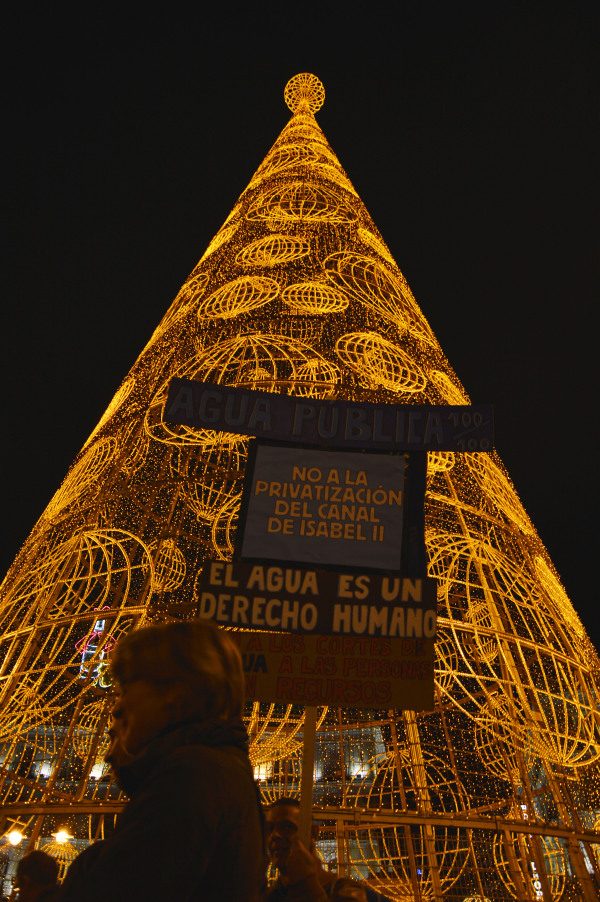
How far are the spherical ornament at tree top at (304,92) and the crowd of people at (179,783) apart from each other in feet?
42.2

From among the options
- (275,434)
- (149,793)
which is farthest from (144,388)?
(149,793)

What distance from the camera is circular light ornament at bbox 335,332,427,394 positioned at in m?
8.16

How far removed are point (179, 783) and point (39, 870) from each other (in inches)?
111

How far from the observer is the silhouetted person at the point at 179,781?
3.34 feet

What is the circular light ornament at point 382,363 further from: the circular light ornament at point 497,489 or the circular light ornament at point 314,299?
the circular light ornament at point 497,489

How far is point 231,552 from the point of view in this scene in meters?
8.87

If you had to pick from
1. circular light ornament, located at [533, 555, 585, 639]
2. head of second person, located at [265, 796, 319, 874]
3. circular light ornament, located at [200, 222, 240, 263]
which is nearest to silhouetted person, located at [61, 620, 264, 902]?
head of second person, located at [265, 796, 319, 874]

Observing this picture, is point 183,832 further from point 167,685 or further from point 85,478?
point 85,478

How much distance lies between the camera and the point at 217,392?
5.30 meters

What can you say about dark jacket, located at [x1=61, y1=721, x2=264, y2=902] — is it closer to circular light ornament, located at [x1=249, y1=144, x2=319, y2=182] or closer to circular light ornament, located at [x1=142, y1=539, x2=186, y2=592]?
circular light ornament, located at [x1=142, y1=539, x2=186, y2=592]

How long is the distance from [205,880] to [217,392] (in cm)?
436

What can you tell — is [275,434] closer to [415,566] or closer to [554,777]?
[415,566]

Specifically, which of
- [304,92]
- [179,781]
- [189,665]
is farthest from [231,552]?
[304,92]

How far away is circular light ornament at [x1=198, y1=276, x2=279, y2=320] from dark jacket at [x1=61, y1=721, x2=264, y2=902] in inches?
304
